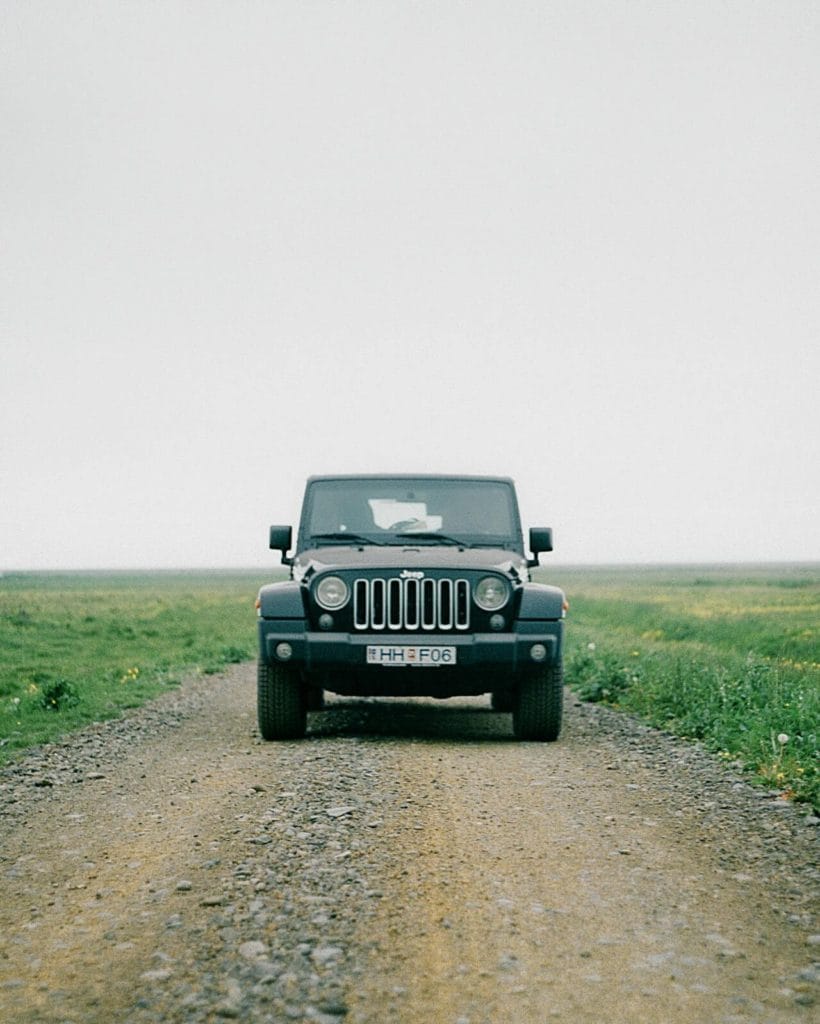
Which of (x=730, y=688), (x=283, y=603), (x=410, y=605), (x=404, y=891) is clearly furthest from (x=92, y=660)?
(x=404, y=891)

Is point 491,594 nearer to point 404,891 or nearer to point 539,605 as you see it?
point 539,605

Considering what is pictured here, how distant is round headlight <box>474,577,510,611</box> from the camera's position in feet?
27.6

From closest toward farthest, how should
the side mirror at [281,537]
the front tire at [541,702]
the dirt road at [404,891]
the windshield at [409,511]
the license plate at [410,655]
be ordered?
the dirt road at [404,891] < the license plate at [410,655] < the front tire at [541,702] < the side mirror at [281,537] < the windshield at [409,511]

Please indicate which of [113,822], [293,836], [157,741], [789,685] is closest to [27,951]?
[293,836]

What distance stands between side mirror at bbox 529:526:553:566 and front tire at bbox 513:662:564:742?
125cm

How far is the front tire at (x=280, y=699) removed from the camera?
339 inches

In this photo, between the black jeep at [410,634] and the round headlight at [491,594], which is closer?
the black jeep at [410,634]

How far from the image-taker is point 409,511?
9.84 metres

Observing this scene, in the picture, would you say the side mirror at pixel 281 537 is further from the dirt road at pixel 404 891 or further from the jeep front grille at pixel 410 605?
the dirt road at pixel 404 891

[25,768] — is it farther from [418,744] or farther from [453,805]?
[453,805]

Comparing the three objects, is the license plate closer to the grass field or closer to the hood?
the hood

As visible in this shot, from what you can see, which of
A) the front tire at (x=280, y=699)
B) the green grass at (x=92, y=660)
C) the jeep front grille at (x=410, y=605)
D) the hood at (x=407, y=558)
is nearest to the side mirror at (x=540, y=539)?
the hood at (x=407, y=558)

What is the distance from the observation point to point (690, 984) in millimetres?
3402

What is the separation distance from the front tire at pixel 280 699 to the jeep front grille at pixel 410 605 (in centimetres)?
77
